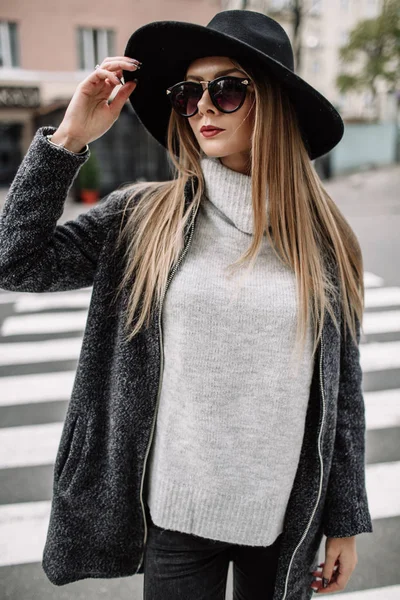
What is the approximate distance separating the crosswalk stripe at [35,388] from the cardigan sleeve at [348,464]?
128 inches

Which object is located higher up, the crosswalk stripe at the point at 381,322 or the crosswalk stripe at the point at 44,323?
the crosswalk stripe at the point at 381,322

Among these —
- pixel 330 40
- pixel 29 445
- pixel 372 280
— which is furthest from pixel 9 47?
pixel 330 40

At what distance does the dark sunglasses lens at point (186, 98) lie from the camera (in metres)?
1.49

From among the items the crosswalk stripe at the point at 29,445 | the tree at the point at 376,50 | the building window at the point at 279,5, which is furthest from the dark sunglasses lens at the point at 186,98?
the tree at the point at 376,50

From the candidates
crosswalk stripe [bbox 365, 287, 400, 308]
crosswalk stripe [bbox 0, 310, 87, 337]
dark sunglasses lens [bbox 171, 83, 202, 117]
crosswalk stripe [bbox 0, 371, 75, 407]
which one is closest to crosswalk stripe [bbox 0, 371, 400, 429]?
crosswalk stripe [bbox 0, 371, 75, 407]

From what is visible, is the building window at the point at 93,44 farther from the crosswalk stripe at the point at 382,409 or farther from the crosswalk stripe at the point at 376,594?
the crosswalk stripe at the point at 376,594

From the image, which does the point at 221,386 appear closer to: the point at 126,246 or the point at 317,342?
the point at 317,342

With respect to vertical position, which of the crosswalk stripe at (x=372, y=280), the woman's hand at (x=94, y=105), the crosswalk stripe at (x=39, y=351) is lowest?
the crosswalk stripe at (x=39, y=351)

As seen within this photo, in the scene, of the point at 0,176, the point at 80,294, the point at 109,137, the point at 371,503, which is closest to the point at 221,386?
the point at 371,503

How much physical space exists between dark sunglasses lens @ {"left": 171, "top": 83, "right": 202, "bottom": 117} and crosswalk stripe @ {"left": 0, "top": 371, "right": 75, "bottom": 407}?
3.36 metres

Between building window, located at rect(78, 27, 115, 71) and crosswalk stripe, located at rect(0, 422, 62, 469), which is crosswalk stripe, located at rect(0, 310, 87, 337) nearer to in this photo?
crosswalk stripe, located at rect(0, 422, 62, 469)

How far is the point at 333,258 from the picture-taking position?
1.61 metres

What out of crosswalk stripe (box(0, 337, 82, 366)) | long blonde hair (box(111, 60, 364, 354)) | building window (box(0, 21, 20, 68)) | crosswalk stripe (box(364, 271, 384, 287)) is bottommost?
crosswalk stripe (box(0, 337, 82, 366))

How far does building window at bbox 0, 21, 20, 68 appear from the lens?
1886 cm
